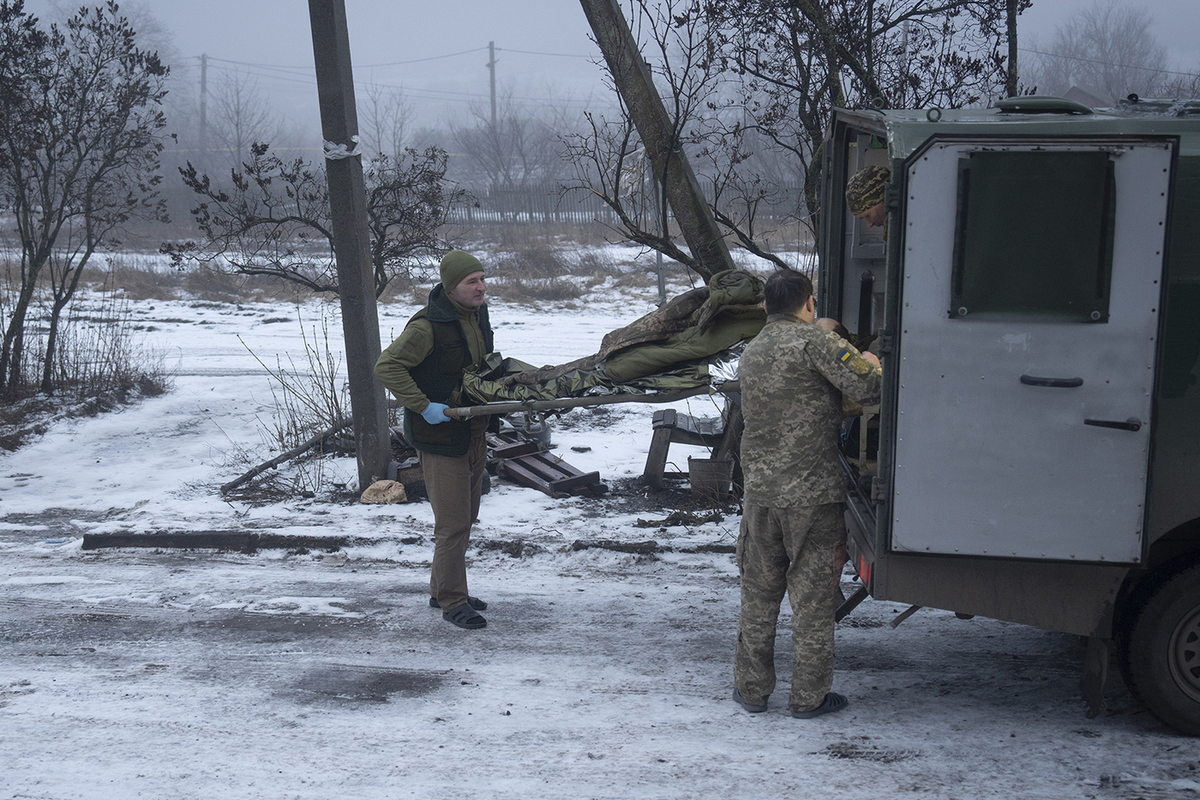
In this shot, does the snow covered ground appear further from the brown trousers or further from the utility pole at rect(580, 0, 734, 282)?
the utility pole at rect(580, 0, 734, 282)

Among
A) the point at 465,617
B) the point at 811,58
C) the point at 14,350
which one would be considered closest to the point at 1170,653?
the point at 465,617

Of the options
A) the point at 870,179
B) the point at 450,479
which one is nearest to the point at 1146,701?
the point at 870,179

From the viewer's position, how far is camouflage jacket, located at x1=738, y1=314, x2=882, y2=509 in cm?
362

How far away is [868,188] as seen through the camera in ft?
14.1

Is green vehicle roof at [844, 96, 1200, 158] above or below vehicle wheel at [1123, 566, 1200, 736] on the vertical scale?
above

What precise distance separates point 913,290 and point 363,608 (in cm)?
347

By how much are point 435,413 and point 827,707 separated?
235cm

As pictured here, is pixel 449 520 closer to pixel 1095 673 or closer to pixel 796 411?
pixel 796 411

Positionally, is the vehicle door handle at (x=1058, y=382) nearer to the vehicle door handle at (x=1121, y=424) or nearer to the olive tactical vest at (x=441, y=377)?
the vehicle door handle at (x=1121, y=424)

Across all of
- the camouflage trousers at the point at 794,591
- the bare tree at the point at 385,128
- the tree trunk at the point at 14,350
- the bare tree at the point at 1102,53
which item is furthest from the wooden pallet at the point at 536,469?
the bare tree at the point at 1102,53

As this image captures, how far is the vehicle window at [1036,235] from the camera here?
3113mm

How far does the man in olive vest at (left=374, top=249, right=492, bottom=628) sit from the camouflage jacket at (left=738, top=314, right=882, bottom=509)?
1755 millimetres

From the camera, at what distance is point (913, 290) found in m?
3.25

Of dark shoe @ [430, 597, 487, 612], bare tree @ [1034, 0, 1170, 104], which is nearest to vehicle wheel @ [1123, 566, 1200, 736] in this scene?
dark shoe @ [430, 597, 487, 612]
